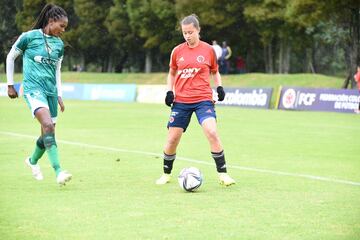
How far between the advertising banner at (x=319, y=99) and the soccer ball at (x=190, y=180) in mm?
23916

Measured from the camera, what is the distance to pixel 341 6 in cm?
4084

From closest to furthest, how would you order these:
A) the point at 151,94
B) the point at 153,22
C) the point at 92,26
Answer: the point at 151,94 < the point at 153,22 < the point at 92,26

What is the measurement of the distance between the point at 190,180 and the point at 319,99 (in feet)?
83.9

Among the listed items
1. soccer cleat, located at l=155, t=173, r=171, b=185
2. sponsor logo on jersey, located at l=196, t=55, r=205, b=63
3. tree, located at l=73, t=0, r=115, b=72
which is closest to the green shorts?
soccer cleat, located at l=155, t=173, r=171, b=185

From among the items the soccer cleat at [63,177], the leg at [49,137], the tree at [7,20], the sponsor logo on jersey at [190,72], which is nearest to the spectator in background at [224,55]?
the tree at [7,20]

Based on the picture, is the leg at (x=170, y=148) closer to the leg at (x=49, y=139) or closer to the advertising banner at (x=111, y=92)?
the leg at (x=49, y=139)

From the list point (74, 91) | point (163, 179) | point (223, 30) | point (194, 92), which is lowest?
point (74, 91)

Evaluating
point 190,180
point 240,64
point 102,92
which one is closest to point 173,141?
point 190,180

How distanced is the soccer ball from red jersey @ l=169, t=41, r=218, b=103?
1104 mm

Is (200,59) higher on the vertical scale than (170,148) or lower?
higher

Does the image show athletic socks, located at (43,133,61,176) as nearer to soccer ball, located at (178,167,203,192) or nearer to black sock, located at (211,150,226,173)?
soccer ball, located at (178,167,203,192)

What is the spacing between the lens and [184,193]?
9805mm

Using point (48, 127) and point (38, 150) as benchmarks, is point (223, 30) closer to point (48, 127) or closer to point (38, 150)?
point (38, 150)

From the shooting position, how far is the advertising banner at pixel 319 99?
33.2m
